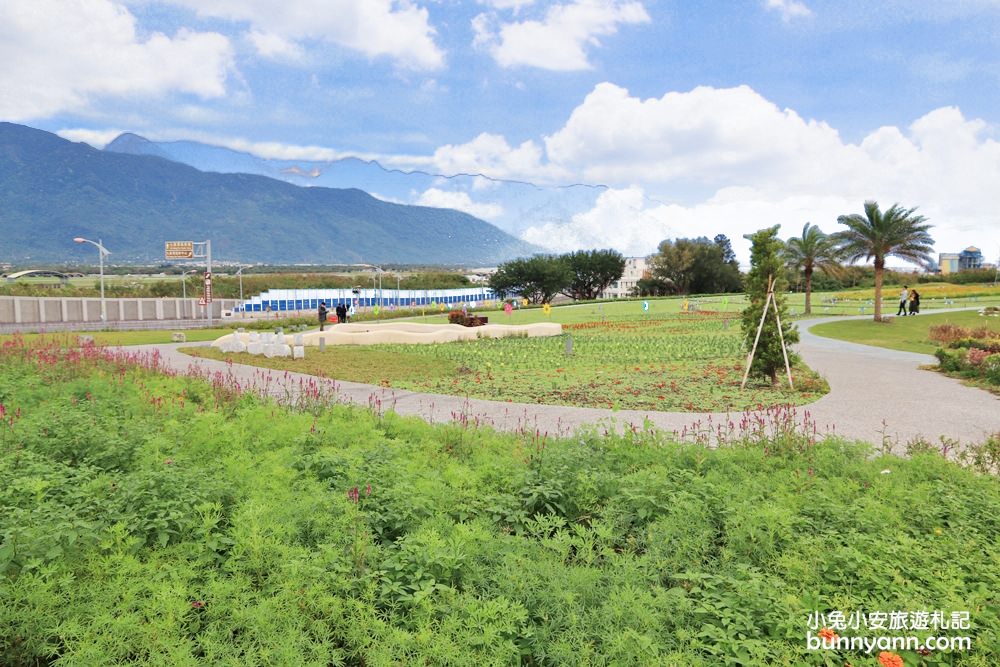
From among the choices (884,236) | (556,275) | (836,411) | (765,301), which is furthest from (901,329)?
(556,275)

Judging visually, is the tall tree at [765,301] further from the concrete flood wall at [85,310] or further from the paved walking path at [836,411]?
the concrete flood wall at [85,310]

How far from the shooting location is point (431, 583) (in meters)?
3.92

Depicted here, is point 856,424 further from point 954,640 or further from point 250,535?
point 250,535

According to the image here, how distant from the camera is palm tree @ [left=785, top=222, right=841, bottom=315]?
4532 centimetres

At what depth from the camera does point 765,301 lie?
14680 millimetres

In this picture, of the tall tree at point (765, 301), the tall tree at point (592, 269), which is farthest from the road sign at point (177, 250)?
the tall tree at point (765, 301)

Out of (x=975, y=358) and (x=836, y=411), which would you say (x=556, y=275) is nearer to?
(x=975, y=358)

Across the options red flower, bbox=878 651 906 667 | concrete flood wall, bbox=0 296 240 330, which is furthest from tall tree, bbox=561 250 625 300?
red flower, bbox=878 651 906 667

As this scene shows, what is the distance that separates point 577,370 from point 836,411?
7336mm

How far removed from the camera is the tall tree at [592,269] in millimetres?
97812

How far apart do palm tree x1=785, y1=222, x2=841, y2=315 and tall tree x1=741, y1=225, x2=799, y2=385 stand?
3424 centimetres

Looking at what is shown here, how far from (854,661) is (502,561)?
2203mm

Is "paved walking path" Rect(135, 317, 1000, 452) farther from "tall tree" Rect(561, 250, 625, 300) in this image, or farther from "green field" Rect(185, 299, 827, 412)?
"tall tree" Rect(561, 250, 625, 300)

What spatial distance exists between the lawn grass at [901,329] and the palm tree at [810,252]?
9053 mm
